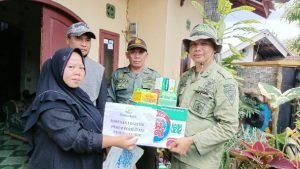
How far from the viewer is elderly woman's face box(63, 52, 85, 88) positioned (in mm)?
1437

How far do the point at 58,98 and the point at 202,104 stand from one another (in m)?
0.86

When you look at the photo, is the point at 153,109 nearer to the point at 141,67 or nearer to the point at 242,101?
the point at 141,67

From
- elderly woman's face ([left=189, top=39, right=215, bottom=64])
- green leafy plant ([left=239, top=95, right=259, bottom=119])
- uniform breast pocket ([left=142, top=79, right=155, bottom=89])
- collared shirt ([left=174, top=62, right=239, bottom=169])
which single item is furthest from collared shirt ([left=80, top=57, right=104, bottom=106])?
green leafy plant ([left=239, top=95, right=259, bottom=119])

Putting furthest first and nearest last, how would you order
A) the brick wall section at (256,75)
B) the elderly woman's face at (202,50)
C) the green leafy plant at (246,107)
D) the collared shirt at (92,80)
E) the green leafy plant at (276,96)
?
the brick wall section at (256,75) < the green leafy plant at (246,107) < the green leafy plant at (276,96) < the collared shirt at (92,80) < the elderly woman's face at (202,50)

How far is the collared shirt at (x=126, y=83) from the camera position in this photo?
2.53m

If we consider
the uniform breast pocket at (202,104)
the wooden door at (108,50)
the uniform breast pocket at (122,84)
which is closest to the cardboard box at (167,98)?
the uniform breast pocket at (202,104)

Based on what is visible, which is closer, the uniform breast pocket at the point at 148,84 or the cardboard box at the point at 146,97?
the cardboard box at the point at 146,97

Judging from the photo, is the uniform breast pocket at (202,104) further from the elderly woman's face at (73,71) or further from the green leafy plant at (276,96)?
the green leafy plant at (276,96)

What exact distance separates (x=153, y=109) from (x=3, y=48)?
284 inches

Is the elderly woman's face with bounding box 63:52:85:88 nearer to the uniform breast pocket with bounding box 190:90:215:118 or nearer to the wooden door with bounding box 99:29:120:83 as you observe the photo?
the uniform breast pocket with bounding box 190:90:215:118

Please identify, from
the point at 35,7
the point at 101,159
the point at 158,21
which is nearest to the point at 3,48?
the point at 35,7

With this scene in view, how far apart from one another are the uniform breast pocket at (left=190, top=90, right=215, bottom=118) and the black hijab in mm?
628

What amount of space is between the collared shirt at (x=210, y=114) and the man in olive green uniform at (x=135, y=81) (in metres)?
0.69

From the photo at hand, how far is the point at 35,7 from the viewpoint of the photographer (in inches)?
268
